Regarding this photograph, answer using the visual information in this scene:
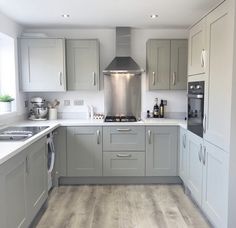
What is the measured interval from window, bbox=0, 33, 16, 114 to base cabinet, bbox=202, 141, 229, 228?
2629 mm

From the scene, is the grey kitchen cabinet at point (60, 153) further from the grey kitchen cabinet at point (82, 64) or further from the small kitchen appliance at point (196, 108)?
the small kitchen appliance at point (196, 108)

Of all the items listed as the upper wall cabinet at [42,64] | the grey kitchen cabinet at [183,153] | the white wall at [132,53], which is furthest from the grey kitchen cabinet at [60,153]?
the grey kitchen cabinet at [183,153]

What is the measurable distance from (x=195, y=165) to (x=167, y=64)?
1.66m

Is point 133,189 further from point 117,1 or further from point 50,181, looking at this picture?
point 117,1

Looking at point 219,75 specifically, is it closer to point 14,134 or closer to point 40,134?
point 40,134

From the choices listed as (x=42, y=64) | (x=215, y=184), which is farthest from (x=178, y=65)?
(x=215, y=184)

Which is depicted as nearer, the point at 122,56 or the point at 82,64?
the point at 82,64

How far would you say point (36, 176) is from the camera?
2682 millimetres

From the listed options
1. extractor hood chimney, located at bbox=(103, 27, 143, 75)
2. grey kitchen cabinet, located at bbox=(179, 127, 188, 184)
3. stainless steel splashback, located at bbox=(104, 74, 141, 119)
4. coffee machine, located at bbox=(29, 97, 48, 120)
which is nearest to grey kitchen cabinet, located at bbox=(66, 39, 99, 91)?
extractor hood chimney, located at bbox=(103, 27, 143, 75)

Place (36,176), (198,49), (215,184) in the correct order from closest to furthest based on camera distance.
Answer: (215,184) → (36,176) → (198,49)

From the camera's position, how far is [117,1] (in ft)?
9.30

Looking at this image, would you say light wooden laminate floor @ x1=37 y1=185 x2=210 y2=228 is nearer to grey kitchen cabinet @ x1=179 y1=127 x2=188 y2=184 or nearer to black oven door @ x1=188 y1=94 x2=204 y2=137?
grey kitchen cabinet @ x1=179 y1=127 x2=188 y2=184

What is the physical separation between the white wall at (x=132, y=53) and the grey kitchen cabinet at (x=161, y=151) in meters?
0.67

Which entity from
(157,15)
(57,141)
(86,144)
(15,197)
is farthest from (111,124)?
(15,197)
